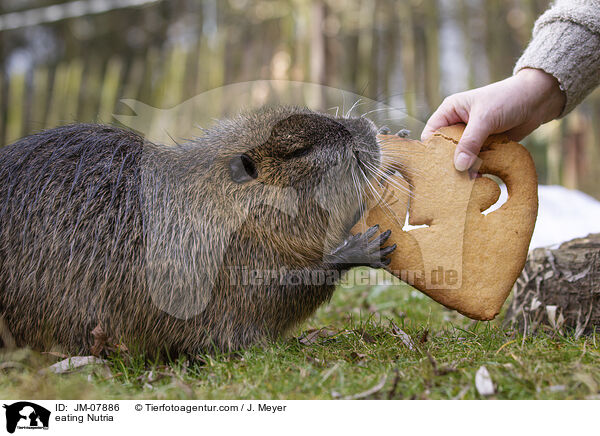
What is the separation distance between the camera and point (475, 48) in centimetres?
754

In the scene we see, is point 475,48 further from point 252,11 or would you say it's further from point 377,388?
point 377,388

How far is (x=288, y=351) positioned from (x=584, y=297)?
61.4 inches

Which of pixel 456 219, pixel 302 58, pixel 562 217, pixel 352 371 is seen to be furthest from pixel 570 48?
pixel 302 58

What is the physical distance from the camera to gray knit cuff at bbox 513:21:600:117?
8.20ft

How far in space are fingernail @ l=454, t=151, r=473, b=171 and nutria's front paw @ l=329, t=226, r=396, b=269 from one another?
43cm

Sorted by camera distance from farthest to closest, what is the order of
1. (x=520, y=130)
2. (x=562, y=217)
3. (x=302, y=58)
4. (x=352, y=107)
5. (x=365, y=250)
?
(x=302, y=58), (x=562, y=217), (x=352, y=107), (x=520, y=130), (x=365, y=250)

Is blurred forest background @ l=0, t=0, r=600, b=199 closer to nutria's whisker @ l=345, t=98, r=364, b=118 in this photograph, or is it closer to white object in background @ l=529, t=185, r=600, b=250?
white object in background @ l=529, t=185, r=600, b=250

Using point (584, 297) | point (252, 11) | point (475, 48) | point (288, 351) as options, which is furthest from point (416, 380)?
point (252, 11)

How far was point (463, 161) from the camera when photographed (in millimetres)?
2361

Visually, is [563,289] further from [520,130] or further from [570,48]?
[570,48]

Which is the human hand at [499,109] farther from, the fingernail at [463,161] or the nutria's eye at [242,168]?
the nutria's eye at [242,168]
